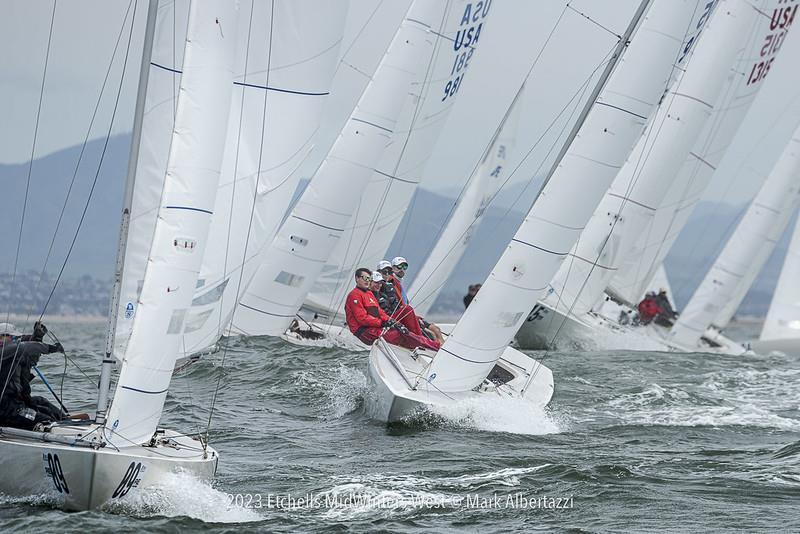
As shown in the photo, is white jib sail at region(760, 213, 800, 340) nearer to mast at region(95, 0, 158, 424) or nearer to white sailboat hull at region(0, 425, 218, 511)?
mast at region(95, 0, 158, 424)

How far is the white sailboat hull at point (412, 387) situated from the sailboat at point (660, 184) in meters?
2.84

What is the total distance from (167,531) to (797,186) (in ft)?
56.9

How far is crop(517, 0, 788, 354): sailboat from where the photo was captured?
571 inches

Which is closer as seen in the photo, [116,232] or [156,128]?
[156,128]

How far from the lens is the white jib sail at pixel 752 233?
19.4 metres

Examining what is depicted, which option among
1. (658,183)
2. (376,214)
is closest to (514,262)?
→ (376,214)

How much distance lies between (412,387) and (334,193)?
4441mm

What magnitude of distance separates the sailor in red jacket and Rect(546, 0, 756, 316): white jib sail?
15.4ft

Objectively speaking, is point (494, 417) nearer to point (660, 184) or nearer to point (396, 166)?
point (396, 166)

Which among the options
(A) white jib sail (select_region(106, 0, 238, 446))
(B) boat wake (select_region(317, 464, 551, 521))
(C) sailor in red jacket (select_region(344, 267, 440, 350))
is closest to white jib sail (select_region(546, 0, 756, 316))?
(C) sailor in red jacket (select_region(344, 267, 440, 350))

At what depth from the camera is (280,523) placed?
6105mm

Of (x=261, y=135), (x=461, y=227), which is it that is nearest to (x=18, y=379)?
(x=261, y=135)

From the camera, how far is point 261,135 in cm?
783

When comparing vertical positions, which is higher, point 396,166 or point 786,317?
point 396,166
